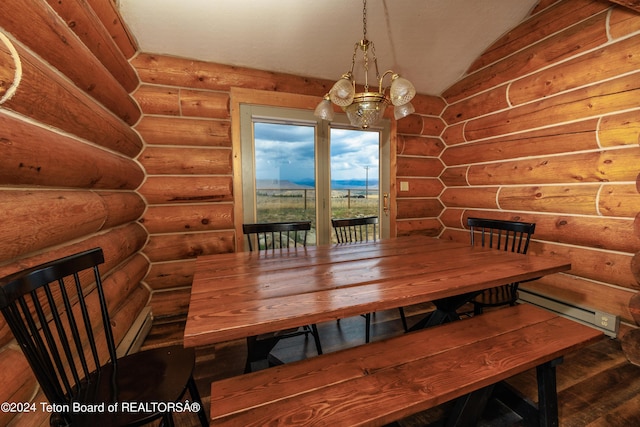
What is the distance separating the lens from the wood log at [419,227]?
3.67 metres

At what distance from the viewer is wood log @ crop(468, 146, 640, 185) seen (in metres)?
2.10

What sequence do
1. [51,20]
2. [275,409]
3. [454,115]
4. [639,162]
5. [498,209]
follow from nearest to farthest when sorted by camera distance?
1. [275,409]
2. [51,20]
3. [639,162]
4. [498,209]
5. [454,115]

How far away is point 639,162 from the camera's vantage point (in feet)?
6.58

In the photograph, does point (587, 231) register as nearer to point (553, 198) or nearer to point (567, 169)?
point (553, 198)

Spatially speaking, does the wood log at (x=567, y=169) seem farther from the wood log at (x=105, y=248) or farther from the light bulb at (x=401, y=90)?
the wood log at (x=105, y=248)

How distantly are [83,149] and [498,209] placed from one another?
3.78m

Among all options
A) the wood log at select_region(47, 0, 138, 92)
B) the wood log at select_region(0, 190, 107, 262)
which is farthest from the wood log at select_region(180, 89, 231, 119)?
the wood log at select_region(0, 190, 107, 262)

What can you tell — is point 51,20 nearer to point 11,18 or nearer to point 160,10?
point 11,18

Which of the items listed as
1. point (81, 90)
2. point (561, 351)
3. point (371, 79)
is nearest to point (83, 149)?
point (81, 90)

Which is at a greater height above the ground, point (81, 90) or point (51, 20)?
point (51, 20)

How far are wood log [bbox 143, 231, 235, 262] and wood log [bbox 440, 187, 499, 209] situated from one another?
2.91 metres

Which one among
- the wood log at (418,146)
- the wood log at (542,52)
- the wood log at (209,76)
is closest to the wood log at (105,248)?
the wood log at (209,76)

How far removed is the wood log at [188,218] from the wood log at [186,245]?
0.21ft

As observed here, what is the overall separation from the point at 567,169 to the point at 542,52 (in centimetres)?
119
